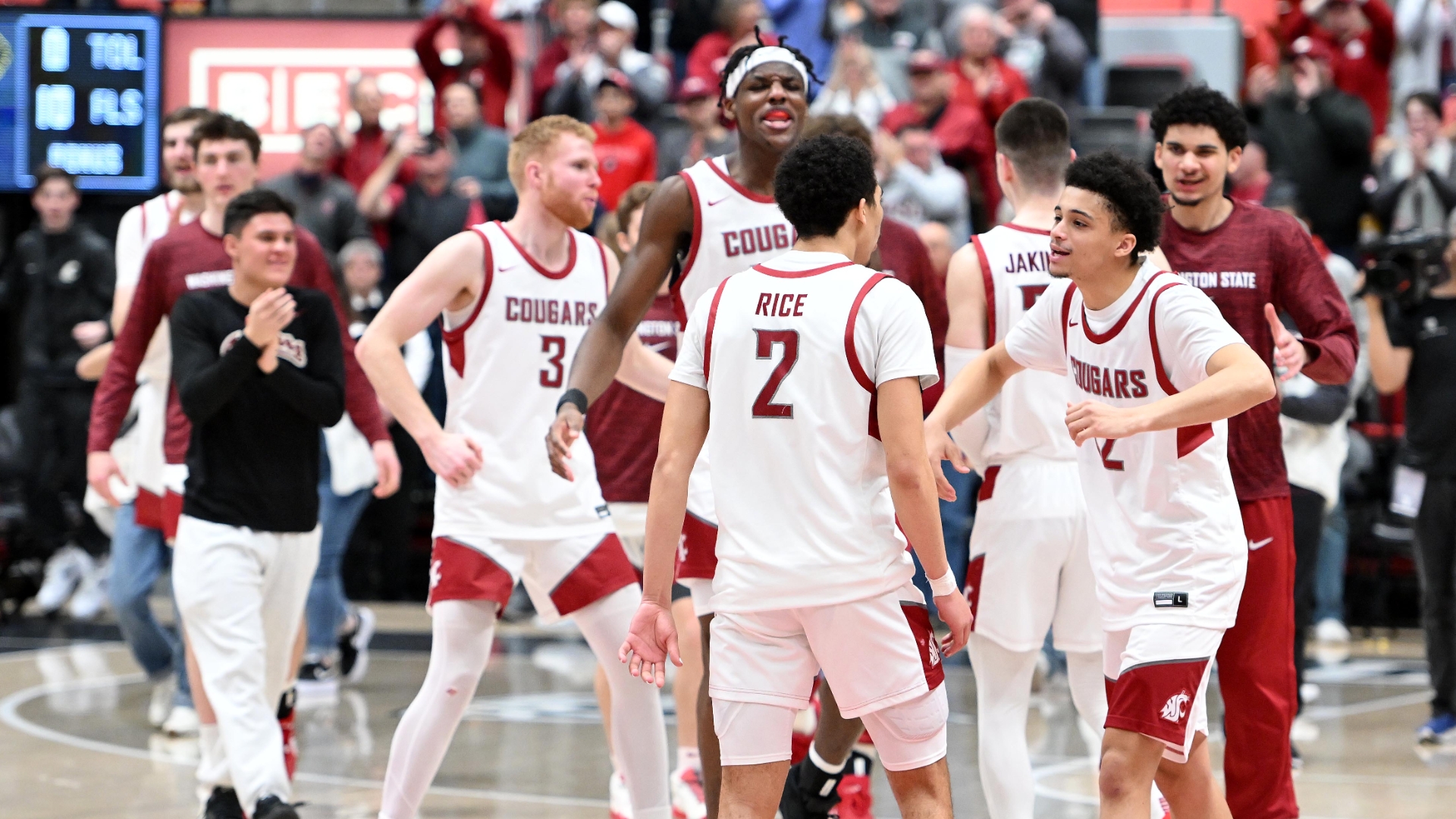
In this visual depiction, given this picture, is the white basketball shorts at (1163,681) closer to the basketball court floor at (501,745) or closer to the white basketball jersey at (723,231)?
the white basketball jersey at (723,231)

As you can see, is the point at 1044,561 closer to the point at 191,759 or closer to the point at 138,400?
the point at 191,759

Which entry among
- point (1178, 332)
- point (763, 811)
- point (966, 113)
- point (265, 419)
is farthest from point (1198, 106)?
point (966, 113)

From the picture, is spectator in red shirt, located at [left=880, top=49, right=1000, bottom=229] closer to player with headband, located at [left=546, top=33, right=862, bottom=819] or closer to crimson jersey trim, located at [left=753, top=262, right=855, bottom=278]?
player with headband, located at [left=546, top=33, right=862, bottom=819]

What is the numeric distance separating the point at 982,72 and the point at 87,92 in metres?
6.43

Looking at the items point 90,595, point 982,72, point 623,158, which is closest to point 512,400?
point 623,158

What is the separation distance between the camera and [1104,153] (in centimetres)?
473

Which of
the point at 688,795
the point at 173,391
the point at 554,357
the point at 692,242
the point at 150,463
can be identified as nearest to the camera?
the point at 692,242

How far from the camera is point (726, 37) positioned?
1373 cm

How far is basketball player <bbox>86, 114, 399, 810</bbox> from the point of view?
21.6ft

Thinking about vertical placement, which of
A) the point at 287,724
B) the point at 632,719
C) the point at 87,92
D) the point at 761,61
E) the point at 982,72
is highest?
the point at 982,72

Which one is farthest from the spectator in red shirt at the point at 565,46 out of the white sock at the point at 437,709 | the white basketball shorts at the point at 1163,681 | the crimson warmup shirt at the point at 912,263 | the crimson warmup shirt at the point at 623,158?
the white basketball shorts at the point at 1163,681

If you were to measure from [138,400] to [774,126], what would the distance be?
4.23m

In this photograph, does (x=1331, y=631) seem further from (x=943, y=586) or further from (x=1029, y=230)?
(x=943, y=586)

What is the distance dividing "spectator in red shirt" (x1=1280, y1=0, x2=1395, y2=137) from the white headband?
9.57 metres
